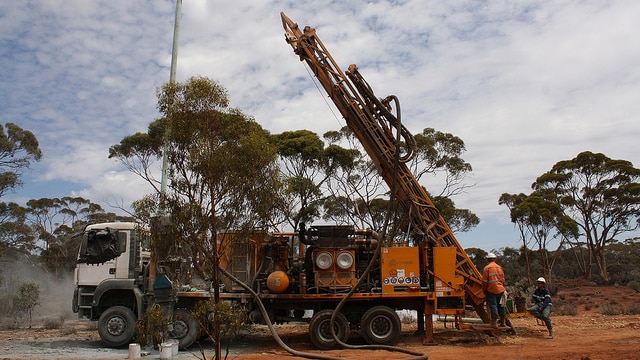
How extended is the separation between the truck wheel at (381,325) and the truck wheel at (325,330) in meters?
0.48

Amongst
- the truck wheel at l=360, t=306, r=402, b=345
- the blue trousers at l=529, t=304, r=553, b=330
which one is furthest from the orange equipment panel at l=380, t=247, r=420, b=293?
the blue trousers at l=529, t=304, r=553, b=330

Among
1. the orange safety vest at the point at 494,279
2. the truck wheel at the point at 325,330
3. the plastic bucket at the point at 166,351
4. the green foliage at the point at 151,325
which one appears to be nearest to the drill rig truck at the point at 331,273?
the truck wheel at the point at 325,330

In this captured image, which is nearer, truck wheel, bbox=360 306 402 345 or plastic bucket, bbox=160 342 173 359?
plastic bucket, bbox=160 342 173 359

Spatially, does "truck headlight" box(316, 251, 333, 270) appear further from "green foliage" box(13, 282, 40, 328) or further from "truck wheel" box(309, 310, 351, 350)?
"green foliage" box(13, 282, 40, 328)

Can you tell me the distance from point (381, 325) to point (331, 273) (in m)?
1.81

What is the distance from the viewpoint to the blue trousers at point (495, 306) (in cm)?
1334

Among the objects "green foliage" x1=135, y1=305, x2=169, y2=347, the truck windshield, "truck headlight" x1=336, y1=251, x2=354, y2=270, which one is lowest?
"green foliage" x1=135, y1=305, x2=169, y2=347

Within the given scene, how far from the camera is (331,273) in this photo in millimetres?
13594

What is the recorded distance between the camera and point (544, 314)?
13.8 metres

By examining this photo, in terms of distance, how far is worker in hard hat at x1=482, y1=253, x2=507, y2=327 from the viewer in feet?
43.5

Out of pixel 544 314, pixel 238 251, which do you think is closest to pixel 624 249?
pixel 544 314

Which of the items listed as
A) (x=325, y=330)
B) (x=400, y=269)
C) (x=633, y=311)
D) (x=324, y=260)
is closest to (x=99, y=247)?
(x=324, y=260)

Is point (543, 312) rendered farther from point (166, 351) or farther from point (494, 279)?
point (166, 351)

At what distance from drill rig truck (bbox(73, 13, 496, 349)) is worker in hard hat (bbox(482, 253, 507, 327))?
0.39m
